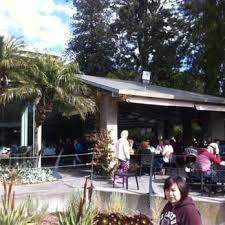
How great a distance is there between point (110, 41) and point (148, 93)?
24.4m

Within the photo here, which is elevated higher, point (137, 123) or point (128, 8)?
point (128, 8)

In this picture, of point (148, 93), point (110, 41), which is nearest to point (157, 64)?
point (110, 41)

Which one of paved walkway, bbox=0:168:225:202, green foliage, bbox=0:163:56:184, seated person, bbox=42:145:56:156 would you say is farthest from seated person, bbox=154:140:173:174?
seated person, bbox=42:145:56:156

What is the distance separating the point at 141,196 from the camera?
11.3m

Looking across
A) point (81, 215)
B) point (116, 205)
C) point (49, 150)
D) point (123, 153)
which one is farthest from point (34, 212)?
point (49, 150)

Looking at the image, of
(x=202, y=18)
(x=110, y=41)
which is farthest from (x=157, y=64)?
(x=202, y=18)

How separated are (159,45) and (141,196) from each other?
99.4 ft

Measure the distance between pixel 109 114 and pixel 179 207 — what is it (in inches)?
486

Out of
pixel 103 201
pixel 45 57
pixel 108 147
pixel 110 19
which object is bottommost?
pixel 103 201

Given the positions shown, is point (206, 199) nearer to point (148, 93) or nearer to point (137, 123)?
point (148, 93)

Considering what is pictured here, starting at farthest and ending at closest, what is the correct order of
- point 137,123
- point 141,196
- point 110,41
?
point 110,41 < point 137,123 < point 141,196

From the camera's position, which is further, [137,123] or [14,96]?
[137,123]

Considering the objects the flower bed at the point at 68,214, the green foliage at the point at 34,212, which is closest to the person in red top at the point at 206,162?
the flower bed at the point at 68,214

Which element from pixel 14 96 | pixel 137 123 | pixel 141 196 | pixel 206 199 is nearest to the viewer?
pixel 206 199
